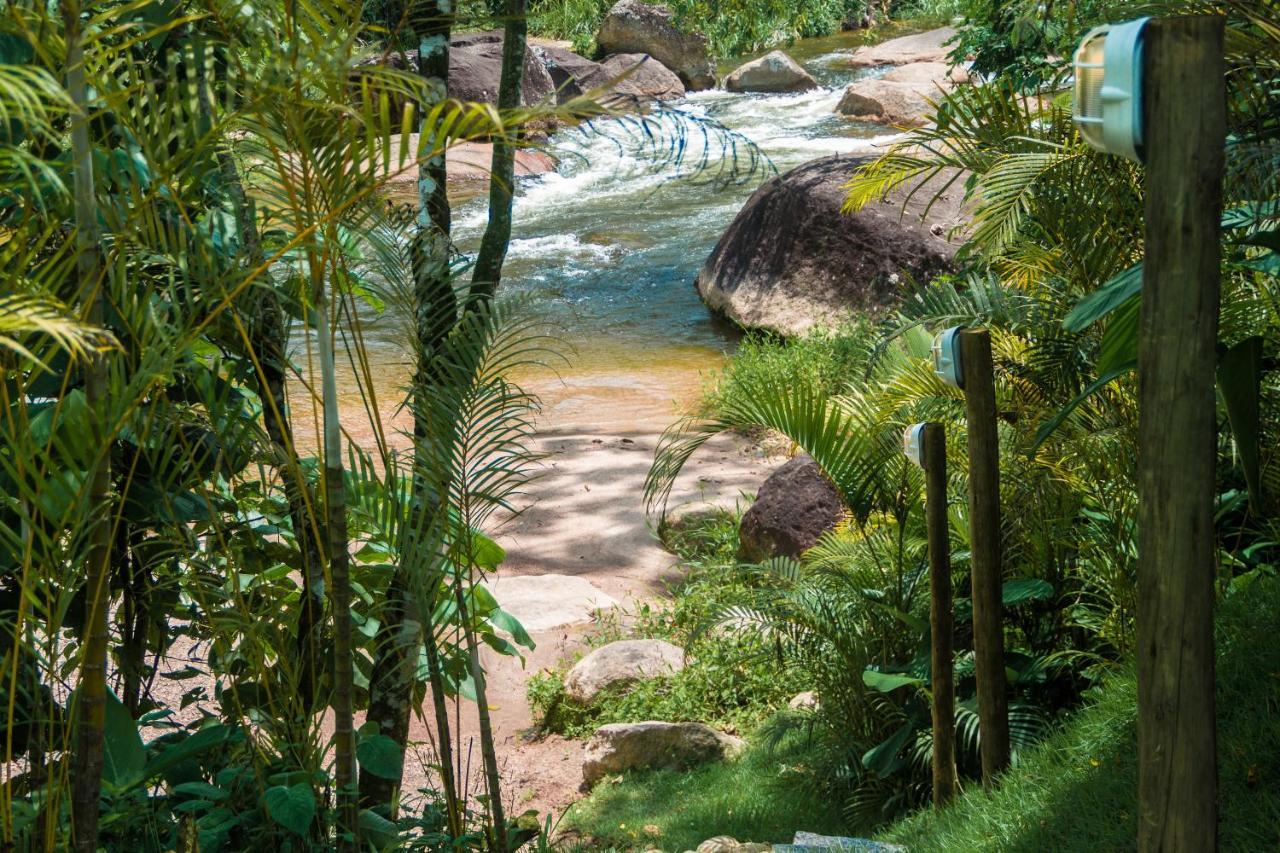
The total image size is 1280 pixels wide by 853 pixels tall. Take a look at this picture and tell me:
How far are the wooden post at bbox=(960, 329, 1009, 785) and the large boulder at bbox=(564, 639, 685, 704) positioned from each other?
2.09 metres

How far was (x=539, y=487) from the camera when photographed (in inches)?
284

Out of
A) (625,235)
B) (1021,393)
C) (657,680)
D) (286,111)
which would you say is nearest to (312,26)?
(286,111)

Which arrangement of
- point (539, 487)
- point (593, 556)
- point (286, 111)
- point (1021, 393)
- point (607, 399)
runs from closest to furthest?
point (286, 111) < point (1021, 393) < point (593, 556) < point (539, 487) < point (607, 399)

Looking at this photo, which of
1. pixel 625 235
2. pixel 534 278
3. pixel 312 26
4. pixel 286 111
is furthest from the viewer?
pixel 625 235

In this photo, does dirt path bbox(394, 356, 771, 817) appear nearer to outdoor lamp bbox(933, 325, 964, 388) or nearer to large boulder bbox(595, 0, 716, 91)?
outdoor lamp bbox(933, 325, 964, 388)

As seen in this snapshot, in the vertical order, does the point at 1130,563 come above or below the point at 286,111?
below

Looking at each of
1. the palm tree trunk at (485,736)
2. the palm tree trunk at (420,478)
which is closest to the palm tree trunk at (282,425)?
the palm tree trunk at (420,478)

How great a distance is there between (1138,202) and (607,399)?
5.69m

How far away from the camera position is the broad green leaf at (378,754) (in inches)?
107

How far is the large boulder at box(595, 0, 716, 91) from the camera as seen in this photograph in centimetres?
1994

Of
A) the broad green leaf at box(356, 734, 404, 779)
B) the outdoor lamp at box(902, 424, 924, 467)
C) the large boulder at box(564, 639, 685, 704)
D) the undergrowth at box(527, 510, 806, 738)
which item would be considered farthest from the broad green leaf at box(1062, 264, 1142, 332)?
the large boulder at box(564, 639, 685, 704)

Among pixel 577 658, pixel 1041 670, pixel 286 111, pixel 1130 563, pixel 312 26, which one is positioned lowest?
pixel 577 658

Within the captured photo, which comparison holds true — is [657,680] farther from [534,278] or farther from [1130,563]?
[534,278]

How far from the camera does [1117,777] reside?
280cm
